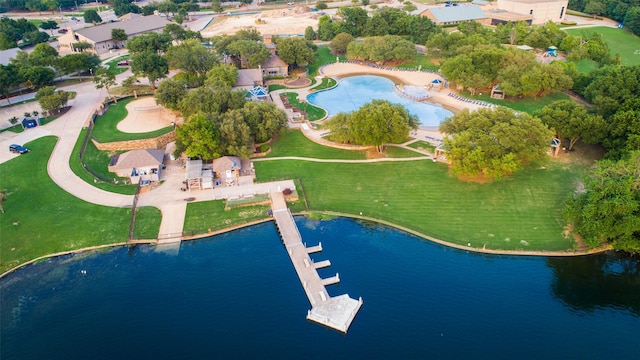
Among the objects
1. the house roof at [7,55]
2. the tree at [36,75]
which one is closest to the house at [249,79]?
the tree at [36,75]

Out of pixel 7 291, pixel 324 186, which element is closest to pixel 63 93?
pixel 7 291

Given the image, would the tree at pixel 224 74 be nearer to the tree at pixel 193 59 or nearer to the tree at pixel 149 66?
the tree at pixel 193 59

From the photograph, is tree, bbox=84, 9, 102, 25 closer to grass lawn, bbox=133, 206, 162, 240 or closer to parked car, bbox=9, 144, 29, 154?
parked car, bbox=9, 144, 29, 154

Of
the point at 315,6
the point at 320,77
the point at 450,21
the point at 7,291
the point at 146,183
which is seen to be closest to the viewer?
the point at 7,291

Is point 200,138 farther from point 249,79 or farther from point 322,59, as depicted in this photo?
point 322,59

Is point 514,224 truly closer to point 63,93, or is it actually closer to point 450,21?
point 63,93
